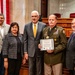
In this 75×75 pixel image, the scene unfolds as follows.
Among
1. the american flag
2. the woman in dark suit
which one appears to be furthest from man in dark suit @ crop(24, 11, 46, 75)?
the american flag

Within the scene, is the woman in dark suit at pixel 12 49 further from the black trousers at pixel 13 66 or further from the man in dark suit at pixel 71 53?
the man in dark suit at pixel 71 53

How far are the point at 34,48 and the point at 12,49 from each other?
1.28 feet

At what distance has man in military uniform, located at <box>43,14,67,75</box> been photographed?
3.51 metres

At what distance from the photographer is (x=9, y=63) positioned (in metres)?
3.80

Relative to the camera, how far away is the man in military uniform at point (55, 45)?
3.51 m

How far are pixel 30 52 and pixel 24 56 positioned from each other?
0.16 metres

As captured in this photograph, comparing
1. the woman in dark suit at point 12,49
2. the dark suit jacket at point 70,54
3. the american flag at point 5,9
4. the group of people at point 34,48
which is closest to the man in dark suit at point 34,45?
the group of people at point 34,48

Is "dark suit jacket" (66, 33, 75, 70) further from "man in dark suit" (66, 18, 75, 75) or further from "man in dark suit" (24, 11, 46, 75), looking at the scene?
"man in dark suit" (24, 11, 46, 75)

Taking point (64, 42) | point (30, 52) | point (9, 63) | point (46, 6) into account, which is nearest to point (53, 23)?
point (64, 42)

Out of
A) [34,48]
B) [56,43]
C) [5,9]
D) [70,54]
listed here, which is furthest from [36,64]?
[5,9]

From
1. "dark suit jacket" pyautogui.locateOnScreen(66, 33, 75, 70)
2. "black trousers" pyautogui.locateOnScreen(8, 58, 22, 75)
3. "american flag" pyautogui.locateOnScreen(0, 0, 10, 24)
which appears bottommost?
"black trousers" pyautogui.locateOnScreen(8, 58, 22, 75)

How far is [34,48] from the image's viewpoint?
3.74 m

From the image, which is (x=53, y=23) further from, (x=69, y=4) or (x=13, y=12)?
(x=69, y=4)

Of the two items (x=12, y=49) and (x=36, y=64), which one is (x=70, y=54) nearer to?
(x=36, y=64)
